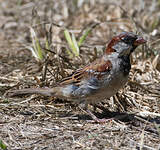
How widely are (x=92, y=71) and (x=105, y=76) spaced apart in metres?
0.19

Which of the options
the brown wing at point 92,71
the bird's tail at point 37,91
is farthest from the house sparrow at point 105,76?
the bird's tail at point 37,91

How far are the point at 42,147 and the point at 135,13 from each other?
5284mm

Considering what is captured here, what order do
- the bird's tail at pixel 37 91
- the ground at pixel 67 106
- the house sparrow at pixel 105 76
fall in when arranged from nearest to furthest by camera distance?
the ground at pixel 67 106
the house sparrow at pixel 105 76
the bird's tail at pixel 37 91

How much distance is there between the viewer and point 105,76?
405cm

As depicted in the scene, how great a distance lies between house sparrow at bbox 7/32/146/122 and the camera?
13.2 ft

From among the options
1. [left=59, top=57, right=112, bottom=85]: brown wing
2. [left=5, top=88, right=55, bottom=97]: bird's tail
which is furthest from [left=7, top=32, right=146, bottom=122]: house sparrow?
[left=5, top=88, right=55, bottom=97]: bird's tail

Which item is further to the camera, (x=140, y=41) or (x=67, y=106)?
(x=67, y=106)

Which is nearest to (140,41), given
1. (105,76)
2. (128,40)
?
(128,40)

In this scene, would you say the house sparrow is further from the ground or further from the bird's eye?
the ground

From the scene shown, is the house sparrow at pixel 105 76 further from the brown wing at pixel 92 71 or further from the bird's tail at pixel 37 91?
the bird's tail at pixel 37 91

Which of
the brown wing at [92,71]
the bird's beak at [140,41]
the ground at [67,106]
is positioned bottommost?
A: the ground at [67,106]

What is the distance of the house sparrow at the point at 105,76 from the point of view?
4035mm

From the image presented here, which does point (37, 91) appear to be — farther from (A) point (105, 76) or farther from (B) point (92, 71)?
(A) point (105, 76)

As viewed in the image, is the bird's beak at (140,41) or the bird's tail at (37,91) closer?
the bird's beak at (140,41)
